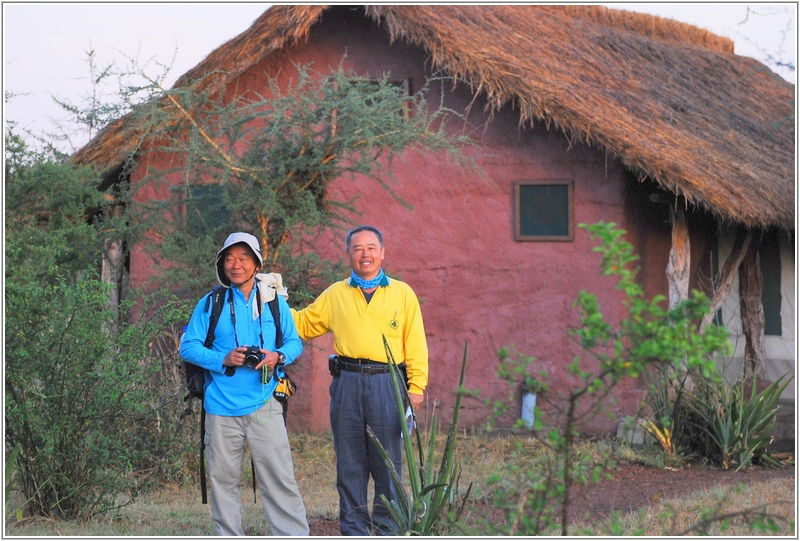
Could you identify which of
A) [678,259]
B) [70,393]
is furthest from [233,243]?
[678,259]

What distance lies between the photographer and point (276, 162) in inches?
279

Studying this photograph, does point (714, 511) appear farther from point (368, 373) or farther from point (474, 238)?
point (474, 238)

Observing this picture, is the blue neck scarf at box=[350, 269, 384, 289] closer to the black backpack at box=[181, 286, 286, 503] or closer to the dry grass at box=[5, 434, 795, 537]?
the black backpack at box=[181, 286, 286, 503]

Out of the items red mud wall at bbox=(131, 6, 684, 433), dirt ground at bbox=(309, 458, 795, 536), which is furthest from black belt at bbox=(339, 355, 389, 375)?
red mud wall at bbox=(131, 6, 684, 433)

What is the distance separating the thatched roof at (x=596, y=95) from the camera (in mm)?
8070

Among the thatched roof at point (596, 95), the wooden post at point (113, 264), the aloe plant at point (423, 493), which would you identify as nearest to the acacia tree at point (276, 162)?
the thatched roof at point (596, 95)

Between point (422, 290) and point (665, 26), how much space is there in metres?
6.13

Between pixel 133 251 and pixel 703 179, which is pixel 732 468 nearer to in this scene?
pixel 703 179

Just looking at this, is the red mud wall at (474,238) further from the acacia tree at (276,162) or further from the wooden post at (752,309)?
the wooden post at (752,309)

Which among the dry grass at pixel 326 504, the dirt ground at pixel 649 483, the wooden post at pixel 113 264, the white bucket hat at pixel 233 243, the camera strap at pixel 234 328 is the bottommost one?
the dirt ground at pixel 649 483

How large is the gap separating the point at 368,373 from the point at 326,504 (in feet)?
5.73

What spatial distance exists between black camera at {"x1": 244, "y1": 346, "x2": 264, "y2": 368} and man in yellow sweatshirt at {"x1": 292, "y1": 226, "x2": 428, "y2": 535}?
0.48 meters

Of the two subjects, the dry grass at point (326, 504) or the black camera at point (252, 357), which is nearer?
the black camera at point (252, 357)

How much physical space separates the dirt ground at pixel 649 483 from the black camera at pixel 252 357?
226 cm
